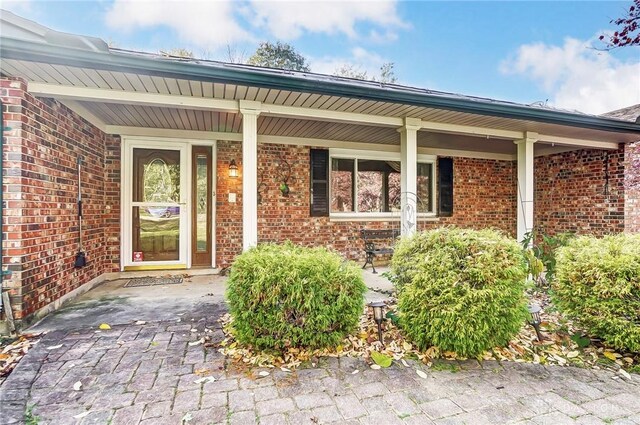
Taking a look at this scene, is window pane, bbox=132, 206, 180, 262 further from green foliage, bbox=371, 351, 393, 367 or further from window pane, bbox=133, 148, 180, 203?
green foliage, bbox=371, 351, 393, 367

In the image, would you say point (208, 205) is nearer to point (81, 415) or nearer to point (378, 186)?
point (378, 186)

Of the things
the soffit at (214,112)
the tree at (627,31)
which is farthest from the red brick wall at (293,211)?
the tree at (627,31)

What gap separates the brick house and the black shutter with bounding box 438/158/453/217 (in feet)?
0.10

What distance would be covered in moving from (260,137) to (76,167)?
266 cm

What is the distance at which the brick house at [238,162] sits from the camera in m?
2.95

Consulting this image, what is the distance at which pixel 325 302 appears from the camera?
2410mm

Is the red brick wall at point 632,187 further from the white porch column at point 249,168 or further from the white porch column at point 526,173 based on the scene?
the white porch column at point 249,168

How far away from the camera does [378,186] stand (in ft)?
21.5

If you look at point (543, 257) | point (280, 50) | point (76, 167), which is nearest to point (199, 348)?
point (76, 167)

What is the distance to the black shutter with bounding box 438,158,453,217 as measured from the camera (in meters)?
6.83

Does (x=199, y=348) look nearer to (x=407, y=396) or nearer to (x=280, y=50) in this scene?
(x=407, y=396)

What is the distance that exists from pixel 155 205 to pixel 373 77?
13.7 m

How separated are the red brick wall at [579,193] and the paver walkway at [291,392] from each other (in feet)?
17.4

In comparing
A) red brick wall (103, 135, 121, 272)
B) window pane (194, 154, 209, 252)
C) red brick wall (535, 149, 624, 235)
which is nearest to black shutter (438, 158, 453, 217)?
red brick wall (535, 149, 624, 235)
